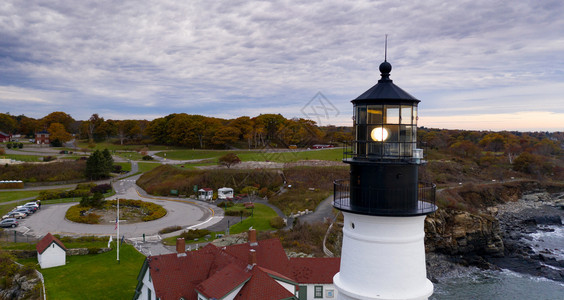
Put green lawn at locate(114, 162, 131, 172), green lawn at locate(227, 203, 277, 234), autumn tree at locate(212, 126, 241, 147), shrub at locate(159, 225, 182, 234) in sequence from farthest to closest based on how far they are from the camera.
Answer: autumn tree at locate(212, 126, 241, 147), green lawn at locate(114, 162, 131, 172), green lawn at locate(227, 203, 277, 234), shrub at locate(159, 225, 182, 234)

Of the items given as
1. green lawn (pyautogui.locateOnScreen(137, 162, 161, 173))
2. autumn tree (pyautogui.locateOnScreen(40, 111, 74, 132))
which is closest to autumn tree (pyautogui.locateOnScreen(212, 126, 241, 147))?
green lawn (pyautogui.locateOnScreen(137, 162, 161, 173))

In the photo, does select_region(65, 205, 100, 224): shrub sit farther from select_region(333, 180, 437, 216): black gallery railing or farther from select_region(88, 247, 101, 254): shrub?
select_region(333, 180, 437, 216): black gallery railing

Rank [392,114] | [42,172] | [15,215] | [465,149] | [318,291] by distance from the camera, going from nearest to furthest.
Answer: [392,114]
[318,291]
[15,215]
[42,172]
[465,149]

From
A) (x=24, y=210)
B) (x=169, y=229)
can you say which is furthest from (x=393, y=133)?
(x=24, y=210)

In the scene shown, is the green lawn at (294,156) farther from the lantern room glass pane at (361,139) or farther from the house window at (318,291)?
the lantern room glass pane at (361,139)

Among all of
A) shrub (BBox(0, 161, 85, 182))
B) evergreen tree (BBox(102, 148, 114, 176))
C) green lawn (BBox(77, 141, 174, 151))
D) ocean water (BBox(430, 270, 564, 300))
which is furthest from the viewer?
green lawn (BBox(77, 141, 174, 151))

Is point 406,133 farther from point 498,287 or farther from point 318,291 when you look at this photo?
point 498,287
